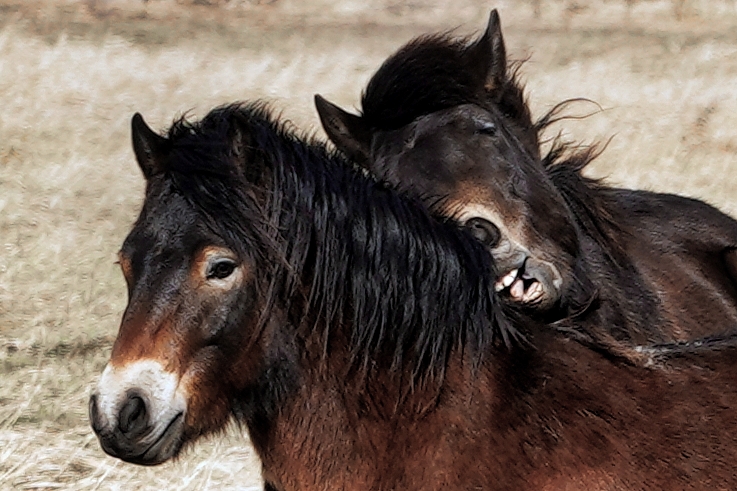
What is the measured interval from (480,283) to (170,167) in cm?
86

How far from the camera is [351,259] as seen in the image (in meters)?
2.77

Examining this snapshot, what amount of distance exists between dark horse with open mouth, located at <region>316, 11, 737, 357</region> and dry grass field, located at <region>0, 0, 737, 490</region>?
1.44 m

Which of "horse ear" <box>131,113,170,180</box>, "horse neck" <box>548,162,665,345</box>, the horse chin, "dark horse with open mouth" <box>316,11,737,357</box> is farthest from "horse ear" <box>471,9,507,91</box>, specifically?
the horse chin

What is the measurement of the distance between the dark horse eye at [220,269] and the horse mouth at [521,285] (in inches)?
44.2

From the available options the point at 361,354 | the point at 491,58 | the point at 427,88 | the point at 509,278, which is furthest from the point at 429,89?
the point at 361,354

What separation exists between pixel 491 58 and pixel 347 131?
0.76 m

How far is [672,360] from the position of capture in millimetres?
2811

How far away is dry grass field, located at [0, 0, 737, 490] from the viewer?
605 cm

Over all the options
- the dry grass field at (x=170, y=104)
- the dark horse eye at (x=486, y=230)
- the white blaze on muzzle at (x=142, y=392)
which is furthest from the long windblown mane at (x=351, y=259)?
the dry grass field at (x=170, y=104)

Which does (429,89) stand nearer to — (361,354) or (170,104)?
(361,354)

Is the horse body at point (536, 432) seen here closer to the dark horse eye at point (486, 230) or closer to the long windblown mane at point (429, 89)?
the dark horse eye at point (486, 230)

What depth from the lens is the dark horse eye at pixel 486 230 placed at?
3738 millimetres

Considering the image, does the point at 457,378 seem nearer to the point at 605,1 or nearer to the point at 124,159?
the point at 124,159

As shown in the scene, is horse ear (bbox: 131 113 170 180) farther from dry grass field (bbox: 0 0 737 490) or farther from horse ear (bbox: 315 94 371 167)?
dry grass field (bbox: 0 0 737 490)
